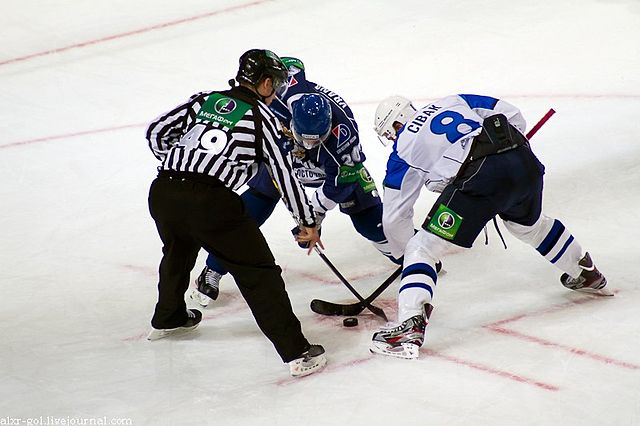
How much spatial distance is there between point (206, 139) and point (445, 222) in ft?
3.19

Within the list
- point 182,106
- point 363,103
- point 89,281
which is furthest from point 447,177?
point 363,103

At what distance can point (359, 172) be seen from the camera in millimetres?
4527

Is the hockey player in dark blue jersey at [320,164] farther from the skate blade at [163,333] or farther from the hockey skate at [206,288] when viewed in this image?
the skate blade at [163,333]

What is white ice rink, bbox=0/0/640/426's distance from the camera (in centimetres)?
353

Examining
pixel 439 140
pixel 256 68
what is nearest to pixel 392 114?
pixel 439 140

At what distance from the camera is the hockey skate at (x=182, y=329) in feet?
13.5

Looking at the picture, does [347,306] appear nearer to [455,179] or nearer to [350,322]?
[350,322]

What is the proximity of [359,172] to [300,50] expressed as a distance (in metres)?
3.56

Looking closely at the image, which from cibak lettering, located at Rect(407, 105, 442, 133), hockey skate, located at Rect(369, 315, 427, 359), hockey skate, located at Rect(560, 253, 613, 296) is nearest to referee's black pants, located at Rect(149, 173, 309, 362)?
hockey skate, located at Rect(369, 315, 427, 359)

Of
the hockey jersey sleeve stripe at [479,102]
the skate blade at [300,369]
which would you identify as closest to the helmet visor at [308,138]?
the hockey jersey sleeve stripe at [479,102]

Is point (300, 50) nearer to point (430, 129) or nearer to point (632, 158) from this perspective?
point (632, 158)

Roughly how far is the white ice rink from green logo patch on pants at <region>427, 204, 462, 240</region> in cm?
45

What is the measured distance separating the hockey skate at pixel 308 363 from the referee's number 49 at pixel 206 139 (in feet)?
2.74

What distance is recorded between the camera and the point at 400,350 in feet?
12.4
